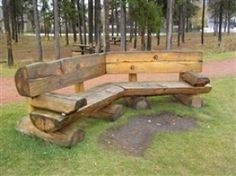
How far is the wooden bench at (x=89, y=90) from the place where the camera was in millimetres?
4324

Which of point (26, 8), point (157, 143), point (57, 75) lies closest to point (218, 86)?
point (157, 143)

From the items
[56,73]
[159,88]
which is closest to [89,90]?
[56,73]

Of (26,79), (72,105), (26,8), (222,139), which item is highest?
(26,8)

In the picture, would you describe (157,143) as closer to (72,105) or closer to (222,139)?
(222,139)

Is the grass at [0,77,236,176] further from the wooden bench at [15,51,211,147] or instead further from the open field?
the open field

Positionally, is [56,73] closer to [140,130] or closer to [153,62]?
[140,130]

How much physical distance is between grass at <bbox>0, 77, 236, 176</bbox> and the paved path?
→ 1.75 m

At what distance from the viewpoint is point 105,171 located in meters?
3.95

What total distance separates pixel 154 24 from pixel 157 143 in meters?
16.5

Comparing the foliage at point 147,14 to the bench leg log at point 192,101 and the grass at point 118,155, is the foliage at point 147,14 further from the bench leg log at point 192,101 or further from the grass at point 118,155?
the grass at point 118,155

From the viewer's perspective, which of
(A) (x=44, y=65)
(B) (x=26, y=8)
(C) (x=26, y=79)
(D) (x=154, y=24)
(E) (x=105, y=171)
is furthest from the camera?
(B) (x=26, y=8)

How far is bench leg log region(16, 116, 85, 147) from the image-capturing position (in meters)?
4.33

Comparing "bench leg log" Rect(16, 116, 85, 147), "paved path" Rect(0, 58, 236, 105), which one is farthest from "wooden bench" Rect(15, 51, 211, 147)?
"paved path" Rect(0, 58, 236, 105)

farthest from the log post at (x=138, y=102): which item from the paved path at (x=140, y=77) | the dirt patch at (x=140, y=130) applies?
the paved path at (x=140, y=77)
